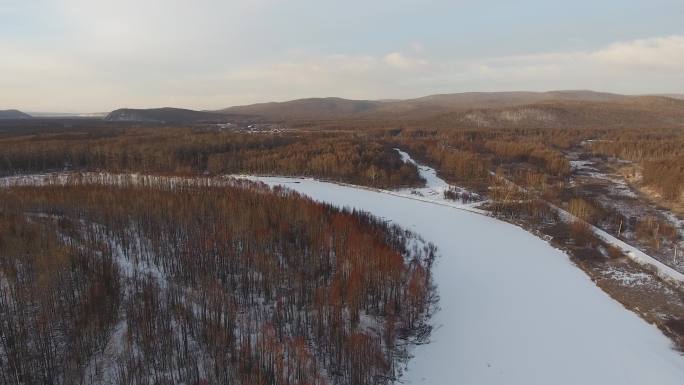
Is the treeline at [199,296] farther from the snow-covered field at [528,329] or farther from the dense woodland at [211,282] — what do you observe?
the snow-covered field at [528,329]

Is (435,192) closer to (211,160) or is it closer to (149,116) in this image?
(211,160)

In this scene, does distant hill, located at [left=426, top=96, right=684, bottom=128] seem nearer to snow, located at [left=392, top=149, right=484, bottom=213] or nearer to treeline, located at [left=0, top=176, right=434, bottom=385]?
snow, located at [left=392, top=149, right=484, bottom=213]

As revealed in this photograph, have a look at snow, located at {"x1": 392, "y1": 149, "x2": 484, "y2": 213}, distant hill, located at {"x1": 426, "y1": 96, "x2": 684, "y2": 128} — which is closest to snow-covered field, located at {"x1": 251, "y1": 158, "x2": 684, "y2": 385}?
snow, located at {"x1": 392, "y1": 149, "x2": 484, "y2": 213}

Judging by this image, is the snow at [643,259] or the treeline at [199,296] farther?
the snow at [643,259]

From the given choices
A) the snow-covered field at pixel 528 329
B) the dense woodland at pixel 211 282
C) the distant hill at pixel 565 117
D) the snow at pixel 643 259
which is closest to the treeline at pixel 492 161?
the dense woodland at pixel 211 282

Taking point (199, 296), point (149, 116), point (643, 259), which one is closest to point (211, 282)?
point (199, 296)

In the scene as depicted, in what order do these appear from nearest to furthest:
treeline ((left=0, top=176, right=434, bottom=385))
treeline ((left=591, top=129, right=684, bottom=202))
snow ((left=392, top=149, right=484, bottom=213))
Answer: treeline ((left=0, top=176, right=434, bottom=385))
snow ((left=392, top=149, right=484, bottom=213))
treeline ((left=591, top=129, right=684, bottom=202))

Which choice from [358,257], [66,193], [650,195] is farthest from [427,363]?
[650,195]
